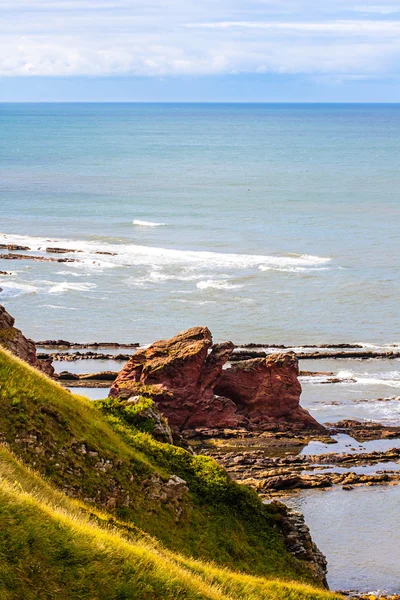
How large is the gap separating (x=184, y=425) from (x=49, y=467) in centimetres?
2773

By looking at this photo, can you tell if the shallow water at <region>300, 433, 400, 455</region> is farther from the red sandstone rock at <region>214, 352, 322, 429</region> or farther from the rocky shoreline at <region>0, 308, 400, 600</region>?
the red sandstone rock at <region>214, 352, 322, 429</region>

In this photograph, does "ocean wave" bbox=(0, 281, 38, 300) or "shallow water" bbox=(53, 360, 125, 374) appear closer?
"shallow water" bbox=(53, 360, 125, 374)

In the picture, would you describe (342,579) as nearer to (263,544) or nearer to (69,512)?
(263,544)

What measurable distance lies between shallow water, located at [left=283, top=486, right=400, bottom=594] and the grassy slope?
27.5 ft

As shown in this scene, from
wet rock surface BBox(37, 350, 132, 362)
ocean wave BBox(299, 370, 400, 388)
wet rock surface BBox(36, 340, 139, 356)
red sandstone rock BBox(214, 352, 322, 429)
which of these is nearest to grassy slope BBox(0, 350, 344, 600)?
red sandstone rock BBox(214, 352, 322, 429)

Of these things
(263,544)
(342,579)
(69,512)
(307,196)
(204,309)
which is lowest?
(342,579)

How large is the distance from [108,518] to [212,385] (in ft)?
98.9

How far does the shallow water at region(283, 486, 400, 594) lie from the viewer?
37562 millimetres

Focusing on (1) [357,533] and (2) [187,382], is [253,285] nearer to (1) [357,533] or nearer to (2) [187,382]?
(2) [187,382]

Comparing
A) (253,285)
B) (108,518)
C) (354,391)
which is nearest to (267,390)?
(354,391)

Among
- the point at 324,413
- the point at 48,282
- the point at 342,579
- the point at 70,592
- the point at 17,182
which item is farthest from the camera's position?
the point at 17,182

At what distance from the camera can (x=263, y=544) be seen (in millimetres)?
30078

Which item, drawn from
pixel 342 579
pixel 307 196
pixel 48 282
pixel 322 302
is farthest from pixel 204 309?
pixel 307 196

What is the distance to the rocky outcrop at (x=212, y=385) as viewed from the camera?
2114 inches
